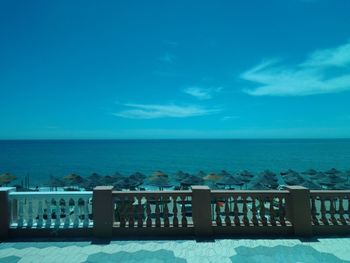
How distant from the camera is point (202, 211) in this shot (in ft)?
20.9

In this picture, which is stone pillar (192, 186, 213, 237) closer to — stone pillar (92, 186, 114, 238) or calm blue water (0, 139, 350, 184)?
stone pillar (92, 186, 114, 238)

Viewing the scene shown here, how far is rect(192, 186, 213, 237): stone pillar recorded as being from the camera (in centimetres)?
636

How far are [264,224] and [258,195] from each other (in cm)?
67

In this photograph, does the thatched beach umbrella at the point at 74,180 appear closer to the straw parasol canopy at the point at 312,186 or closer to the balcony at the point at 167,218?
the balcony at the point at 167,218

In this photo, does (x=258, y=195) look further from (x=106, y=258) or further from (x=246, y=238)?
(x=106, y=258)

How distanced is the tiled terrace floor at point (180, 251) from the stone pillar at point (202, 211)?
0.33m

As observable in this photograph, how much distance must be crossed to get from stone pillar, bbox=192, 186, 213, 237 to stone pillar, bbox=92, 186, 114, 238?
5.92 ft

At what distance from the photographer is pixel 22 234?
6438 millimetres

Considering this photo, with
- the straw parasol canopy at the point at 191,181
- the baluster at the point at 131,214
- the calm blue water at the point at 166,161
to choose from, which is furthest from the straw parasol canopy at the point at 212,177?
the calm blue water at the point at 166,161

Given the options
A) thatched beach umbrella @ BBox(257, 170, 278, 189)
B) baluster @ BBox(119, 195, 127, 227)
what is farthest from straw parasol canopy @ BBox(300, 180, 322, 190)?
baluster @ BBox(119, 195, 127, 227)

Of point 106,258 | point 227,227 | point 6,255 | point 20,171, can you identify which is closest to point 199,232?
point 227,227

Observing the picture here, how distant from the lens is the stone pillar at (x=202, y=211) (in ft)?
20.9

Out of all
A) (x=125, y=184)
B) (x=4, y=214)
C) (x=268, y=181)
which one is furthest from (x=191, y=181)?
(x=4, y=214)

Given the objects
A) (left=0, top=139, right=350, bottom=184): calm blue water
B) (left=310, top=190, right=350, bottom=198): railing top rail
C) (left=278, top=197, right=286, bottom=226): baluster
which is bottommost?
(left=0, top=139, right=350, bottom=184): calm blue water
